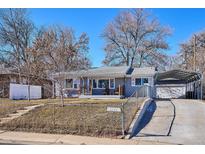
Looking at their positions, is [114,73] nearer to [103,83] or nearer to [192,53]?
[103,83]

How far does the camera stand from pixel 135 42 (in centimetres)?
4000

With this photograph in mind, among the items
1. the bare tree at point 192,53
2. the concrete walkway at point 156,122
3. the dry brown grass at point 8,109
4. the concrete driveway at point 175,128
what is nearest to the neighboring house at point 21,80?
the dry brown grass at point 8,109

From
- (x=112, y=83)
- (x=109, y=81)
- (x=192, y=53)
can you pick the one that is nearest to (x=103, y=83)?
(x=109, y=81)

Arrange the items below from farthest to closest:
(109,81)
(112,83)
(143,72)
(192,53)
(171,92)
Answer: (192,53), (171,92), (109,81), (112,83), (143,72)

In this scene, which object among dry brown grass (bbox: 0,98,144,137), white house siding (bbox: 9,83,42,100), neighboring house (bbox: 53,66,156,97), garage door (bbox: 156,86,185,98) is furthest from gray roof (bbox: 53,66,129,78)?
dry brown grass (bbox: 0,98,144,137)

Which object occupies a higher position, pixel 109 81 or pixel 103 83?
pixel 109 81

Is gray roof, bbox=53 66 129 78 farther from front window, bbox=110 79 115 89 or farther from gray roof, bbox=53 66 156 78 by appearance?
front window, bbox=110 79 115 89

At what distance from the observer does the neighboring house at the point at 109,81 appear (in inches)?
985

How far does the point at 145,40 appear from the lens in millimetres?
39844

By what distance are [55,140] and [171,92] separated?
76.8 ft

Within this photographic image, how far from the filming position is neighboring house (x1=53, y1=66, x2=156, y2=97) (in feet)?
82.1
